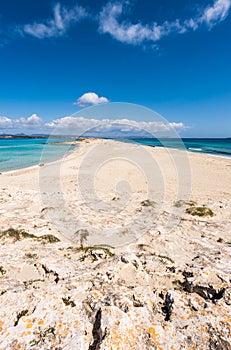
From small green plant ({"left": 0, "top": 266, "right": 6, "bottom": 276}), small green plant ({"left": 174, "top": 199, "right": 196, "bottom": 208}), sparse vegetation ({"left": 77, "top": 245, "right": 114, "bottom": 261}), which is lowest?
small green plant ({"left": 174, "top": 199, "right": 196, "bottom": 208})

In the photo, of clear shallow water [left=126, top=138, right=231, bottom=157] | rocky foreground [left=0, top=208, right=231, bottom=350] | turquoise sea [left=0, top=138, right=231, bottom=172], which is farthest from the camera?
clear shallow water [left=126, top=138, right=231, bottom=157]

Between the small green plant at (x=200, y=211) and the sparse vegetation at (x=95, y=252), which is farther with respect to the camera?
the small green plant at (x=200, y=211)

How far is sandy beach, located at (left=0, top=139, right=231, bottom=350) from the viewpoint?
263 centimetres

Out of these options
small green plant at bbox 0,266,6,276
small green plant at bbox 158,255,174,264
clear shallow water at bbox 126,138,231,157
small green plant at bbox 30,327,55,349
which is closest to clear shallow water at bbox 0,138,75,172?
small green plant at bbox 0,266,6,276

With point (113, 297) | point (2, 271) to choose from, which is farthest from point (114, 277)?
point (2, 271)

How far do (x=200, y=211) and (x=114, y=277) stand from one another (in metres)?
4.83

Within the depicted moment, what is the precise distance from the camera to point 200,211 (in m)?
7.39

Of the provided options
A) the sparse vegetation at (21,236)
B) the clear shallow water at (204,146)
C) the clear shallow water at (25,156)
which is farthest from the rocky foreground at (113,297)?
the clear shallow water at (204,146)

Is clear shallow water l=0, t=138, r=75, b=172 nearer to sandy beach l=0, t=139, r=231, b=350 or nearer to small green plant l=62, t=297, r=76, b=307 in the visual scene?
sandy beach l=0, t=139, r=231, b=350

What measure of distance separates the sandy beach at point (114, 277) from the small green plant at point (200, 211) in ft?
0.12

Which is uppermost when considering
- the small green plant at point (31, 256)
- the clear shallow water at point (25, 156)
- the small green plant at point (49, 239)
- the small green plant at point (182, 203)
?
the small green plant at point (31, 256)

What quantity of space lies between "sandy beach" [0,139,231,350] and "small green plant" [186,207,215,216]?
36 millimetres

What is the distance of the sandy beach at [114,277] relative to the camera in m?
2.63

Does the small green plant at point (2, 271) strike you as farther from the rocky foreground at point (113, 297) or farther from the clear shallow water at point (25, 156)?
the clear shallow water at point (25, 156)
